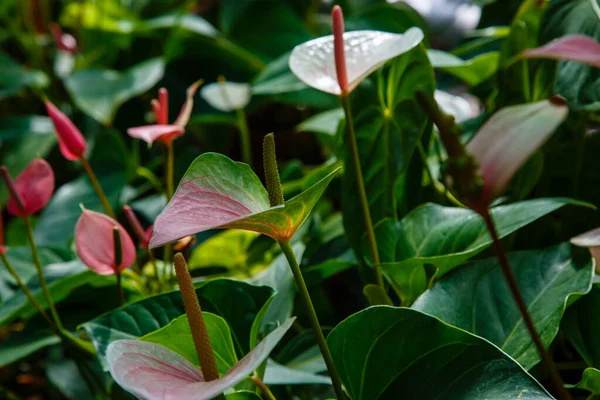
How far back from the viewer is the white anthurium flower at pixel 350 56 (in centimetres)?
41

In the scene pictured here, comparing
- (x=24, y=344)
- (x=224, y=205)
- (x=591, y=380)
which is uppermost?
(x=224, y=205)

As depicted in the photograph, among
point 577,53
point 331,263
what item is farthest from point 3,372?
point 577,53

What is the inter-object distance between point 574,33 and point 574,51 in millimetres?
206

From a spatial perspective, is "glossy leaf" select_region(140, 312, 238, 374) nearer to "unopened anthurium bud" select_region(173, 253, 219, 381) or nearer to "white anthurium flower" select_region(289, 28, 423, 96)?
"unopened anthurium bud" select_region(173, 253, 219, 381)

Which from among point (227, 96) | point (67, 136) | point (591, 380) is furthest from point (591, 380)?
point (227, 96)

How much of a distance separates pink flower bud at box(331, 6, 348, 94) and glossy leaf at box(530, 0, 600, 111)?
0.55ft

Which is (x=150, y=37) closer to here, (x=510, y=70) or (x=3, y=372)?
(x=3, y=372)

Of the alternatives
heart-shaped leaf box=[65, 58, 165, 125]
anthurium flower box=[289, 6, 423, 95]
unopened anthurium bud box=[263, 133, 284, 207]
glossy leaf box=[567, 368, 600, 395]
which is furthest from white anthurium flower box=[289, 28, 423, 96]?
heart-shaped leaf box=[65, 58, 165, 125]

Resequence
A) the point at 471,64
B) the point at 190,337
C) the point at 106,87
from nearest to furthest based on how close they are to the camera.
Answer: the point at 190,337 < the point at 471,64 < the point at 106,87

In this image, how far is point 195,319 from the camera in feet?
1.02

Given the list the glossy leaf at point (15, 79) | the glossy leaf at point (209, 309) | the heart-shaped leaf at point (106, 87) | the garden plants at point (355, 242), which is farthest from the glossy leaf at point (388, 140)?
the glossy leaf at point (15, 79)

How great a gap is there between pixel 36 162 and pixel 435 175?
1.14 ft

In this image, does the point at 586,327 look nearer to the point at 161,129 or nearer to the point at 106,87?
the point at 161,129

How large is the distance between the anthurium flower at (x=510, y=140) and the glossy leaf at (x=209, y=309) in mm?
202
